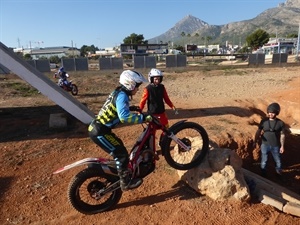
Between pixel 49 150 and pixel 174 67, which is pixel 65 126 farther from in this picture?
pixel 174 67

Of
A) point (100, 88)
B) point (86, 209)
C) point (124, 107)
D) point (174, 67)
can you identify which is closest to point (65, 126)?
point (86, 209)

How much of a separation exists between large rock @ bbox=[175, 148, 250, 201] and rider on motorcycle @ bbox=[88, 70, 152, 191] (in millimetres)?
1151

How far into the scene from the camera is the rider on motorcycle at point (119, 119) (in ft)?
13.0

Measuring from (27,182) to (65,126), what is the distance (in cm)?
354


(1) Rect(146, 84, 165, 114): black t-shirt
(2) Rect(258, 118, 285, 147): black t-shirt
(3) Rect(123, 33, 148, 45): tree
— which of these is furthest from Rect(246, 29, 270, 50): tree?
(1) Rect(146, 84, 165, 114): black t-shirt

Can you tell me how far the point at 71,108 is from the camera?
8.52 metres

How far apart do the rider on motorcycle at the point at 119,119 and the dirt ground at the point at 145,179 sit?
0.77m

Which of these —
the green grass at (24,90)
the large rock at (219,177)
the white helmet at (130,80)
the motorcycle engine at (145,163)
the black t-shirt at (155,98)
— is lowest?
the green grass at (24,90)

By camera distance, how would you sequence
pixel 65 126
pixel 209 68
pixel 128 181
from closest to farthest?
pixel 128 181
pixel 65 126
pixel 209 68

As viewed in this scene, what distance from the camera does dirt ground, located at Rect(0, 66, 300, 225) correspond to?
447 centimetres

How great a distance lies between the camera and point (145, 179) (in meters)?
5.44

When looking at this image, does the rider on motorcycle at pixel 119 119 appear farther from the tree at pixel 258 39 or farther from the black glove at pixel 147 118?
the tree at pixel 258 39

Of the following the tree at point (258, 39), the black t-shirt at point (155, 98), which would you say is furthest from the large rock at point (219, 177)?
the tree at point (258, 39)

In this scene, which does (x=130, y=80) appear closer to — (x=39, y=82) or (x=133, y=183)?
(x=133, y=183)
